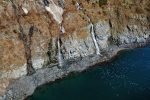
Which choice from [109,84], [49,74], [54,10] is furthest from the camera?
[54,10]

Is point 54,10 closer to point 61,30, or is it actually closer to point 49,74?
point 61,30

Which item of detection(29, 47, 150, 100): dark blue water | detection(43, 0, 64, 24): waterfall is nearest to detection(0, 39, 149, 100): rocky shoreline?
detection(29, 47, 150, 100): dark blue water

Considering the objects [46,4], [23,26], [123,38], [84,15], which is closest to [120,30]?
[123,38]

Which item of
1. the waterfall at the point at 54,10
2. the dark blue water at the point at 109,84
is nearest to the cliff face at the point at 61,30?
the waterfall at the point at 54,10

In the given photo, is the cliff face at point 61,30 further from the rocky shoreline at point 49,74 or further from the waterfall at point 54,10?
the rocky shoreline at point 49,74

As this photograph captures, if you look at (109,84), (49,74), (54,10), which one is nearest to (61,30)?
(54,10)

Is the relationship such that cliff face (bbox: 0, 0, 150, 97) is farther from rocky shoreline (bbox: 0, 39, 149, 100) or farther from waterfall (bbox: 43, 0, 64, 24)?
rocky shoreline (bbox: 0, 39, 149, 100)
